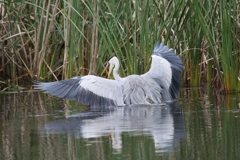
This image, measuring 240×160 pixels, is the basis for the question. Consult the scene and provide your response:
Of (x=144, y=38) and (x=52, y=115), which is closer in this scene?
(x=52, y=115)

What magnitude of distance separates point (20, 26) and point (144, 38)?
3760 millimetres

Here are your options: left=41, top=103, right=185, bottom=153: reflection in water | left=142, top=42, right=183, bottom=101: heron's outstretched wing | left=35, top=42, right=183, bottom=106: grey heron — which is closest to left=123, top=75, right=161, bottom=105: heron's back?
left=35, top=42, right=183, bottom=106: grey heron

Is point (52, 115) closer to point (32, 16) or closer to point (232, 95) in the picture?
point (232, 95)

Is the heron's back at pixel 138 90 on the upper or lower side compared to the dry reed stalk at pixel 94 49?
lower

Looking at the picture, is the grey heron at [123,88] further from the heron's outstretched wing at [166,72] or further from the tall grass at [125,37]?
the tall grass at [125,37]

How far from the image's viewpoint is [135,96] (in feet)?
22.5

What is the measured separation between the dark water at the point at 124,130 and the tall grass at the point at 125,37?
96 centimetres

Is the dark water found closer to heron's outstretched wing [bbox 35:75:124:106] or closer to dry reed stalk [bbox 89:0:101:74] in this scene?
heron's outstretched wing [bbox 35:75:124:106]

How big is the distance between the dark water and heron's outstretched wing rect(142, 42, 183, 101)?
0.21m

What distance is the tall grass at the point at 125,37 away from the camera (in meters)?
7.32

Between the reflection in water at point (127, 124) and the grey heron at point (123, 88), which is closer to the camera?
the reflection in water at point (127, 124)

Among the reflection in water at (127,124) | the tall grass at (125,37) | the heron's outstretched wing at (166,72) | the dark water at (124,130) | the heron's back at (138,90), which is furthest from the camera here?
the tall grass at (125,37)

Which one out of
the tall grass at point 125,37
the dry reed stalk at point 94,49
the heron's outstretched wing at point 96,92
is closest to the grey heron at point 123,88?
the heron's outstretched wing at point 96,92

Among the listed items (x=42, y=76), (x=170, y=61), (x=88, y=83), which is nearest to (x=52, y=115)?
(x=88, y=83)
